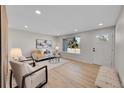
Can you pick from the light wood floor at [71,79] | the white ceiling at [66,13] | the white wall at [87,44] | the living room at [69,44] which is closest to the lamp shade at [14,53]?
the living room at [69,44]

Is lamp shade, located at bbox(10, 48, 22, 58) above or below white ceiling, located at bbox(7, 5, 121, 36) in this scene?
below

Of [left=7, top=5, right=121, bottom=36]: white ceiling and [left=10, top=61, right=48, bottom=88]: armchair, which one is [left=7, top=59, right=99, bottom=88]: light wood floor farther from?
[left=7, top=5, right=121, bottom=36]: white ceiling

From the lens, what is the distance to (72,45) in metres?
7.31

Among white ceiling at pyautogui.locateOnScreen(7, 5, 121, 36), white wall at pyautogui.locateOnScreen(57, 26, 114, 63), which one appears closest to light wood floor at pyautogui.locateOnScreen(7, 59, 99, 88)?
white wall at pyautogui.locateOnScreen(57, 26, 114, 63)

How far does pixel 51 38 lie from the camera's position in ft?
28.5

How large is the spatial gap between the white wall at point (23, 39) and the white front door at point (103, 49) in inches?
186

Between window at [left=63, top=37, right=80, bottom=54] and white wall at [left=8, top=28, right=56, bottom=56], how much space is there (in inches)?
Answer: 96.8

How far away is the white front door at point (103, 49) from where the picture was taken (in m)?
4.70

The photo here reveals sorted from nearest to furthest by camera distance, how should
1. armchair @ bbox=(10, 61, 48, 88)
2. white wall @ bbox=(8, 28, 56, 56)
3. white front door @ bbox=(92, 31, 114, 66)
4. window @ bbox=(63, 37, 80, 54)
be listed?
armchair @ bbox=(10, 61, 48, 88)
white front door @ bbox=(92, 31, 114, 66)
white wall @ bbox=(8, 28, 56, 56)
window @ bbox=(63, 37, 80, 54)

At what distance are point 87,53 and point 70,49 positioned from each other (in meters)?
1.98

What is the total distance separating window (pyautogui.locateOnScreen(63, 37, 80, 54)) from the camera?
6.90 meters

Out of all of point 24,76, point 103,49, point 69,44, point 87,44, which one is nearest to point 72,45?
point 69,44
